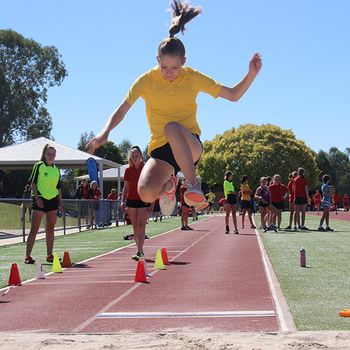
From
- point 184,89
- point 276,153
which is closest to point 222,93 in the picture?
point 184,89

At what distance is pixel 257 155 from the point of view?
217 ft

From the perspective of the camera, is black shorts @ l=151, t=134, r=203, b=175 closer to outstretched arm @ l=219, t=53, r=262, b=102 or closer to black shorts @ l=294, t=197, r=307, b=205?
outstretched arm @ l=219, t=53, r=262, b=102

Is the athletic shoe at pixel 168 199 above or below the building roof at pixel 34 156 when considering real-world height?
below

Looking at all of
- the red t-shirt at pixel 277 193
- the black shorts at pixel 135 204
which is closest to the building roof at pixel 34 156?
the red t-shirt at pixel 277 193

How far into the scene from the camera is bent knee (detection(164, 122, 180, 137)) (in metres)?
5.12

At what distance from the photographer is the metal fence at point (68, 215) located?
17.1m

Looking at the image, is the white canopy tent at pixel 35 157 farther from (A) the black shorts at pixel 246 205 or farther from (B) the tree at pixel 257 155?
(B) the tree at pixel 257 155

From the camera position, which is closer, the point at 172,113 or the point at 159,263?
the point at 172,113

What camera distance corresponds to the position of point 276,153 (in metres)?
66.5

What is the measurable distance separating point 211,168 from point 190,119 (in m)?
63.4

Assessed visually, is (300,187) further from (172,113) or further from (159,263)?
(172,113)

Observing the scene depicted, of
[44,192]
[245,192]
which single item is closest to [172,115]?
[44,192]

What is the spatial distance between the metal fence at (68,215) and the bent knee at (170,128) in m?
9.07

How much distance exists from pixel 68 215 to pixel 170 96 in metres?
15.9
